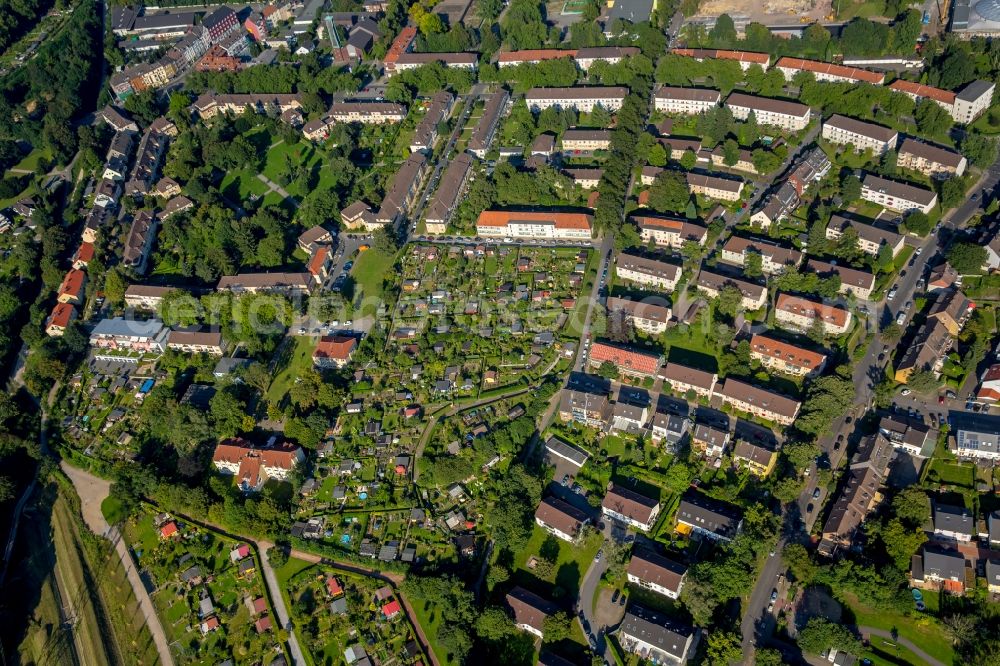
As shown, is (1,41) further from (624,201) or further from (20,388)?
(624,201)

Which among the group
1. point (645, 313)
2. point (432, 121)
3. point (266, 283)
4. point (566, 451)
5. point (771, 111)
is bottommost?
point (566, 451)

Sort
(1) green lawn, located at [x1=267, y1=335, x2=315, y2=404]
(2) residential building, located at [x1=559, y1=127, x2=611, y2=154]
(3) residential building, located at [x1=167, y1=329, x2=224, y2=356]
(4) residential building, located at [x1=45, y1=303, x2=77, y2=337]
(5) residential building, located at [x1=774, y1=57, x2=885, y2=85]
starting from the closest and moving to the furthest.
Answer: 1. (1) green lawn, located at [x1=267, y1=335, x2=315, y2=404]
2. (3) residential building, located at [x1=167, y1=329, x2=224, y2=356]
3. (4) residential building, located at [x1=45, y1=303, x2=77, y2=337]
4. (5) residential building, located at [x1=774, y1=57, x2=885, y2=85]
5. (2) residential building, located at [x1=559, y1=127, x2=611, y2=154]

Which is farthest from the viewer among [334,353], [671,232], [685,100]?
[685,100]

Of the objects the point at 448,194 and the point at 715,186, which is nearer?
the point at 715,186

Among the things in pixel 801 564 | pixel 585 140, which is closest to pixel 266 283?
pixel 585 140

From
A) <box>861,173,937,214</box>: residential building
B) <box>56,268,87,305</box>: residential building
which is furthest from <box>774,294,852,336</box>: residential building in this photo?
<box>56,268,87,305</box>: residential building

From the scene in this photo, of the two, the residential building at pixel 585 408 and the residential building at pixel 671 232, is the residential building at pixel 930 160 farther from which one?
the residential building at pixel 585 408

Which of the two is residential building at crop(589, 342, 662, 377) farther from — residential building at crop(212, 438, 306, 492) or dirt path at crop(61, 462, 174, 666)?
dirt path at crop(61, 462, 174, 666)

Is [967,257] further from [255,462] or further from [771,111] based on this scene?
[255,462]

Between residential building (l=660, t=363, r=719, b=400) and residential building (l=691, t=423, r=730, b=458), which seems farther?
residential building (l=660, t=363, r=719, b=400)
